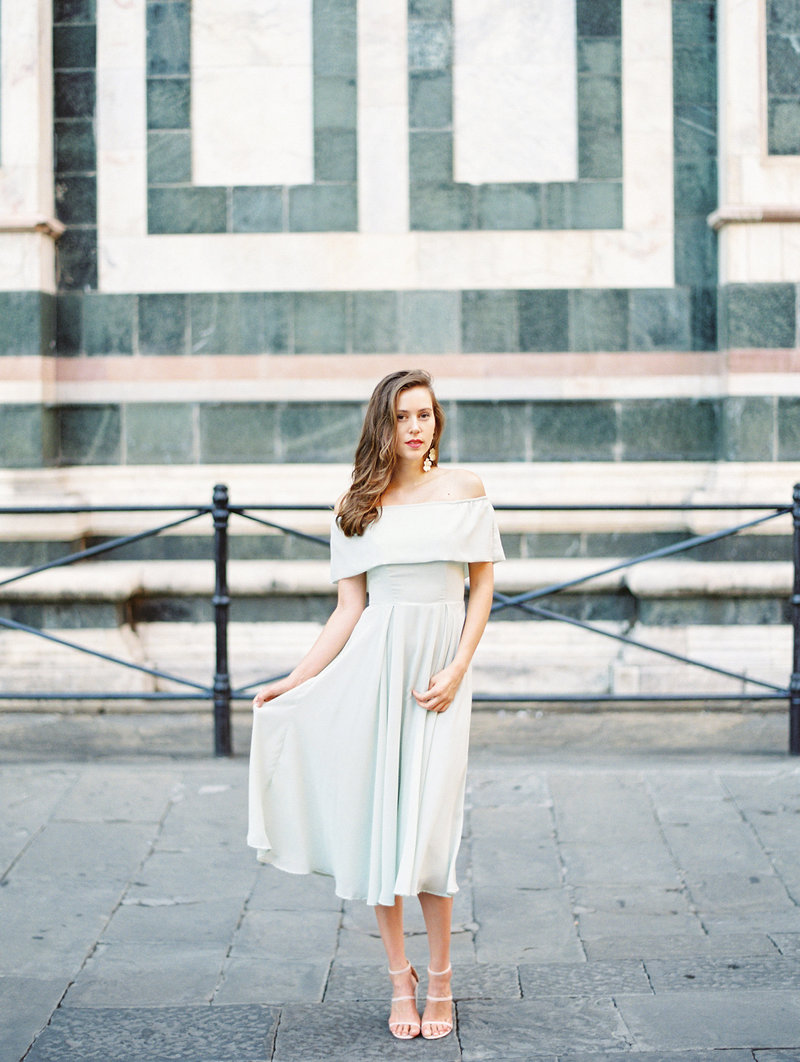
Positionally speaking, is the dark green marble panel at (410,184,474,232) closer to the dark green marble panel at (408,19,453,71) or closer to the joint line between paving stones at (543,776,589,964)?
the dark green marble panel at (408,19,453,71)

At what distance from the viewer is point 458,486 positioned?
355 cm

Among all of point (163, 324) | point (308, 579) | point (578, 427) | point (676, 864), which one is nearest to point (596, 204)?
point (578, 427)

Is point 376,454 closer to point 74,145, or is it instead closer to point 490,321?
point 490,321

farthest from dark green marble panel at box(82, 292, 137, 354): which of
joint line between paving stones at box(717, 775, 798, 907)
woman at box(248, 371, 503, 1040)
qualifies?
woman at box(248, 371, 503, 1040)

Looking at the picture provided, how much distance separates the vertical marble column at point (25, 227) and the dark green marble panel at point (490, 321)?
8.52ft

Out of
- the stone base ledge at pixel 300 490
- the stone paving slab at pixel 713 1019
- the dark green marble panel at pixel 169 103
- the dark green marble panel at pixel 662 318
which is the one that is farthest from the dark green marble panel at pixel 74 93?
the stone paving slab at pixel 713 1019

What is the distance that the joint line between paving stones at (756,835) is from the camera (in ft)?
15.1

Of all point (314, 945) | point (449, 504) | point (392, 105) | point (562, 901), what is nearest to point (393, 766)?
point (449, 504)

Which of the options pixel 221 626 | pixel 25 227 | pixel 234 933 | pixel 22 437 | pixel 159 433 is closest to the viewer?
pixel 234 933

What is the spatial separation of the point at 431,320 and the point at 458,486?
14.8 feet

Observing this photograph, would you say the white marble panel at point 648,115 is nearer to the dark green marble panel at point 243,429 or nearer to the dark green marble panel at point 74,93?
the dark green marble panel at point 243,429

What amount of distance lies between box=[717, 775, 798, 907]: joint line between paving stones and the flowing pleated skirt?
1.69m

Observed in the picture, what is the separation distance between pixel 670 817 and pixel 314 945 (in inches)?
72.5

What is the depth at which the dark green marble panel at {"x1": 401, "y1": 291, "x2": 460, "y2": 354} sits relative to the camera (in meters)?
7.90
